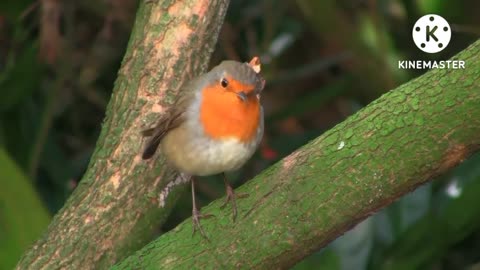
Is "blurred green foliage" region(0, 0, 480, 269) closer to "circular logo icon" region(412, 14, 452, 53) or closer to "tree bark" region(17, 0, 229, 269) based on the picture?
"circular logo icon" region(412, 14, 452, 53)

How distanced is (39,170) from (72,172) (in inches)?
9.5

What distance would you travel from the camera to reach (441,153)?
2697mm

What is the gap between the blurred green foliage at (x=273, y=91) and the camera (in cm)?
402

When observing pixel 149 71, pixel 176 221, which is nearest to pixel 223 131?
pixel 149 71

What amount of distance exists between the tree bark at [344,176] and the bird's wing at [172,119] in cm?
31

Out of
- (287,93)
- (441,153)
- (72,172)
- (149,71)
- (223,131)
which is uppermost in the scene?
(287,93)

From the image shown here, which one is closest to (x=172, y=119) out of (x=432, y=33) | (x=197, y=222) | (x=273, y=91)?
(x=197, y=222)

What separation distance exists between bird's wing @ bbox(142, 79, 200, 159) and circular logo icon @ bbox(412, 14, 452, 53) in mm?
1381

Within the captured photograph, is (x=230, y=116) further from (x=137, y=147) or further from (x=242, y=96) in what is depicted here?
(x=137, y=147)

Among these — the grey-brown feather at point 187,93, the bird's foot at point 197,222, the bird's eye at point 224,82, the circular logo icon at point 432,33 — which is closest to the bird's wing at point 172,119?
the grey-brown feather at point 187,93

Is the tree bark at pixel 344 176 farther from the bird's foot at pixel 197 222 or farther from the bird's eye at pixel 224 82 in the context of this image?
the bird's eye at pixel 224 82

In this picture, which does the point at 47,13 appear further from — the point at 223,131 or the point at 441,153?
the point at 441,153

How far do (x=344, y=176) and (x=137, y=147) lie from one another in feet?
2.78

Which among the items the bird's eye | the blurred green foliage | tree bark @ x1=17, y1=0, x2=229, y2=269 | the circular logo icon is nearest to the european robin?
the bird's eye
